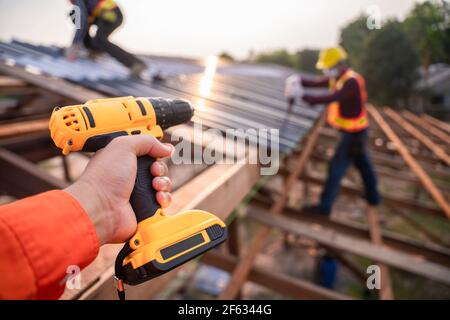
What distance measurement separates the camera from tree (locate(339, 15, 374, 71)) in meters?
26.1

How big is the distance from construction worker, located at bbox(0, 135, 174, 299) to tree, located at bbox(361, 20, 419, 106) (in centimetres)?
2489

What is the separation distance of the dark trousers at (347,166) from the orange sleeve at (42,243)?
13.5ft

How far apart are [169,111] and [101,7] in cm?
56

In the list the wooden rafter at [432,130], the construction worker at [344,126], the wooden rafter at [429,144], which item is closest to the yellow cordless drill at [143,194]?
the construction worker at [344,126]

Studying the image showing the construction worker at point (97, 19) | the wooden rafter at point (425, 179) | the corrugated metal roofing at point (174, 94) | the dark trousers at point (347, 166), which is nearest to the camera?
the construction worker at point (97, 19)

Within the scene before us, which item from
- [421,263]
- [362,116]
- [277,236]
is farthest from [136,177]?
[277,236]

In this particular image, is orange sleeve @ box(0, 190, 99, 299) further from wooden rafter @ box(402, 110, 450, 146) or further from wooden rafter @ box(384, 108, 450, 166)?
wooden rafter @ box(402, 110, 450, 146)

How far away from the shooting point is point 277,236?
31.0ft

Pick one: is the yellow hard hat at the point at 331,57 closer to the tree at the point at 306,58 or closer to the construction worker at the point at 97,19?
the construction worker at the point at 97,19

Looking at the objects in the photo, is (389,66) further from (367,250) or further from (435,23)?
(367,250)

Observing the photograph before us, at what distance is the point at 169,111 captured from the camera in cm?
144

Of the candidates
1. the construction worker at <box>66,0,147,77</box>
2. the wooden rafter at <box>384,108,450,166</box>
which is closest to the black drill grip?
the construction worker at <box>66,0,147,77</box>

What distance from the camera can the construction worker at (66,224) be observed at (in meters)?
0.82

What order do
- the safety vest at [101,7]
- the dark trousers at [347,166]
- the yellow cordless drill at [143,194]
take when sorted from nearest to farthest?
the yellow cordless drill at [143,194] < the safety vest at [101,7] < the dark trousers at [347,166]
